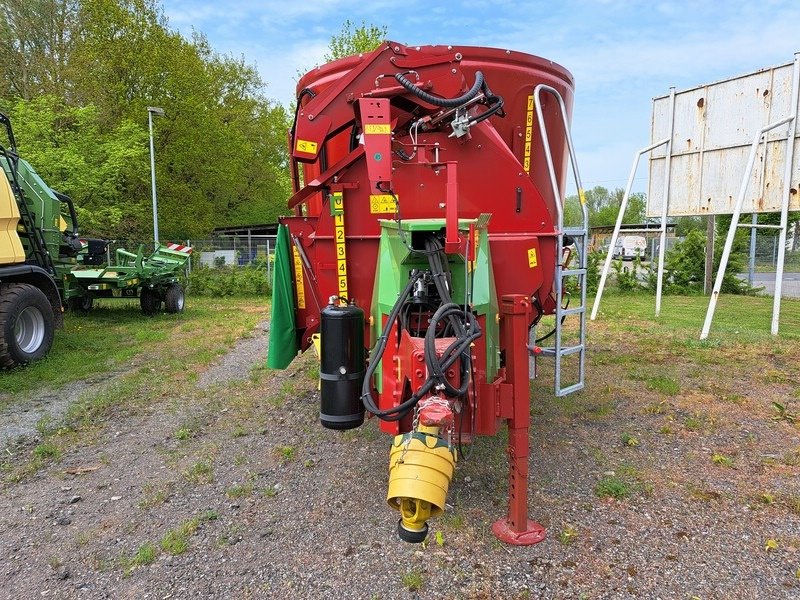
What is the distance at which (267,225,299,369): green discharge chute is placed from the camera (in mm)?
4562

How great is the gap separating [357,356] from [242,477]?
140 centimetres

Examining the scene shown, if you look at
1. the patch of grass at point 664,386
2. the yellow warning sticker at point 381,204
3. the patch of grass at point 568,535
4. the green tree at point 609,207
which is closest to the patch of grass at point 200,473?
the yellow warning sticker at point 381,204

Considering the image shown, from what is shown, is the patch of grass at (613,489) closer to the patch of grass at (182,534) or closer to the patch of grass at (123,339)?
the patch of grass at (182,534)

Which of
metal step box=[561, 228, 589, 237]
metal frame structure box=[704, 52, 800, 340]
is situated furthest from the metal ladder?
metal frame structure box=[704, 52, 800, 340]

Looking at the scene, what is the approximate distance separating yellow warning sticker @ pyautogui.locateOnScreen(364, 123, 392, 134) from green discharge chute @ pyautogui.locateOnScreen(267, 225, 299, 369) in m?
1.54

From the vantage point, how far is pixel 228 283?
1617 cm

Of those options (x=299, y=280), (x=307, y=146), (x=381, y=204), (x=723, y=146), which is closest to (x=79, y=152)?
(x=299, y=280)

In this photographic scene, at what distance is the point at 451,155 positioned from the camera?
13.0 feet

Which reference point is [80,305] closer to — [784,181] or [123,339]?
[123,339]

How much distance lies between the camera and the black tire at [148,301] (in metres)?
11.5

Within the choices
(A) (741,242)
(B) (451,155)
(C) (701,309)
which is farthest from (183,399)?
Answer: (A) (741,242)

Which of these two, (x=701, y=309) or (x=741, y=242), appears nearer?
(x=701, y=309)

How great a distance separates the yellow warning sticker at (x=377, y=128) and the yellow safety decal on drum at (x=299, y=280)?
1.59 meters

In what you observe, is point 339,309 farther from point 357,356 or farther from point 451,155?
point 451,155
